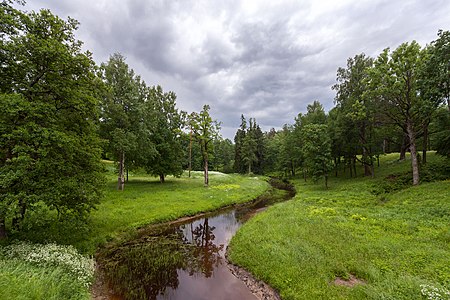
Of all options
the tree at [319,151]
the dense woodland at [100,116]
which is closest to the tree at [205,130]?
the dense woodland at [100,116]

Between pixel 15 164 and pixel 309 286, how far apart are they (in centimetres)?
1395

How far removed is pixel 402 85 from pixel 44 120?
31978 millimetres

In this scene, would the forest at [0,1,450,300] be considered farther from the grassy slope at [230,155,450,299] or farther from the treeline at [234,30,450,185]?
the grassy slope at [230,155,450,299]

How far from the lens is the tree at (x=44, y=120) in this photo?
9305 millimetres

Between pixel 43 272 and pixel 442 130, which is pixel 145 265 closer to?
pixel 43 272

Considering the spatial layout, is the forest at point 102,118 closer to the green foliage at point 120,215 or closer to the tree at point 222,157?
the green foliage at point 120,215

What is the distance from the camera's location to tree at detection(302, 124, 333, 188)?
3066cm

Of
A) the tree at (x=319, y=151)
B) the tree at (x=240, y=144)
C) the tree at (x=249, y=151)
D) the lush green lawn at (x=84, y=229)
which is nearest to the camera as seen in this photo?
the lush green lawn at (x=84, y=229)

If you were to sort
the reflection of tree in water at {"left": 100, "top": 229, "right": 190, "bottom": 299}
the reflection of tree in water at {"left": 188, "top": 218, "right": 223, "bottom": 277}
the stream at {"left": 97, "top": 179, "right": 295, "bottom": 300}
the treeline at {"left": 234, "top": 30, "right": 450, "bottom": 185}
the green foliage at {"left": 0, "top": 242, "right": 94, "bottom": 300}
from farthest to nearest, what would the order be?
the treeline at {"left": 234, "top": 30, "right": 450, "bottom": 185}, the reflection of tree in water at {"left": 188, "top": 218, "right": 223, "bottom": 277}, the reflection of tree in water at {"left": 100, "top": 229, "right": 190, "bottom": 299}, the stream at {"left": 97, "top": 179, "right": 295, "bottom": 300}, the green foliage at {"left": 0, "top": 242, "right": 94, "bottom": 300}

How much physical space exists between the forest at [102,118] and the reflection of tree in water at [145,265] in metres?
3.35

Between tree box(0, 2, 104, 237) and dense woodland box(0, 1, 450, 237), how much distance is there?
1.9 inches

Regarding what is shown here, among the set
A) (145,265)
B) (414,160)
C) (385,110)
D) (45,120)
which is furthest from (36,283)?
(385,110)

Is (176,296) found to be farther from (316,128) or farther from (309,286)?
(316,128)

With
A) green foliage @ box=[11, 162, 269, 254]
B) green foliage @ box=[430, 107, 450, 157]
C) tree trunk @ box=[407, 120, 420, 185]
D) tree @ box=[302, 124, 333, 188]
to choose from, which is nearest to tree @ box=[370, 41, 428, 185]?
tree trunk @ box=[407, 120, 420, 185]
